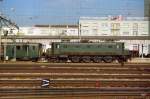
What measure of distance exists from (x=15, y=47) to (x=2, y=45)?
4.19 m

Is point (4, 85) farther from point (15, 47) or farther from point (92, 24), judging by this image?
point (92, 24)

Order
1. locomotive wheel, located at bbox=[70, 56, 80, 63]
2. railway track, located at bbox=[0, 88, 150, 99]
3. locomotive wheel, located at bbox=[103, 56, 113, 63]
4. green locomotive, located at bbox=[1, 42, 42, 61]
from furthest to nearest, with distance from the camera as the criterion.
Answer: green locomotive, located at bbox=[1, 42, 42, 61], locomotive wheel, located at bbox=[103, 56, 113, 63], locomotive wheel, located at bbox=[70, 56, 80, 63], railway track, located at bbox=[0, 88, 150, 99]

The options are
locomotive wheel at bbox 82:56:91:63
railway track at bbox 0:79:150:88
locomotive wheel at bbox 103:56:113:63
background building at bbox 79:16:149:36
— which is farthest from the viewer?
background building at bbox 79:16:149:36

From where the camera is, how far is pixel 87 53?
59.8 metres

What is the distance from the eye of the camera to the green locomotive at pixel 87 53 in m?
59.5

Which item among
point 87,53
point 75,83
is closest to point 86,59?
point 87,53

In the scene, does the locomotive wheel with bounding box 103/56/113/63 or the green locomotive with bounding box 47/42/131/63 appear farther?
the locomotive wheel with bounding box 103/56/113/63

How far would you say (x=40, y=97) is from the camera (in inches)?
746

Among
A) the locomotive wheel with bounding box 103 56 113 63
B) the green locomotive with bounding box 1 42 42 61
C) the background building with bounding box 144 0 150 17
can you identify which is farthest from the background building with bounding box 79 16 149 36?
the locomotive wheel with bounding box 103 56 113 63

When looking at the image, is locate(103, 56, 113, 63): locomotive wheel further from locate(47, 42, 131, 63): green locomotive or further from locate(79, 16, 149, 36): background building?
locate(79, 16, 149, 36): background building

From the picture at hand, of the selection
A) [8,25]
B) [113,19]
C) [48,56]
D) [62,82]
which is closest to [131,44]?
[113,19]

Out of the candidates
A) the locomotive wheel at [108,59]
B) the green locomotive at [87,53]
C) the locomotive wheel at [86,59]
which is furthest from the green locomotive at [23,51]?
the locomotive wheel at [108,59]

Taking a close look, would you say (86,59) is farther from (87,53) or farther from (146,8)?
(146,8)

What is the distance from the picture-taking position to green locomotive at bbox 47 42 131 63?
59.5m
